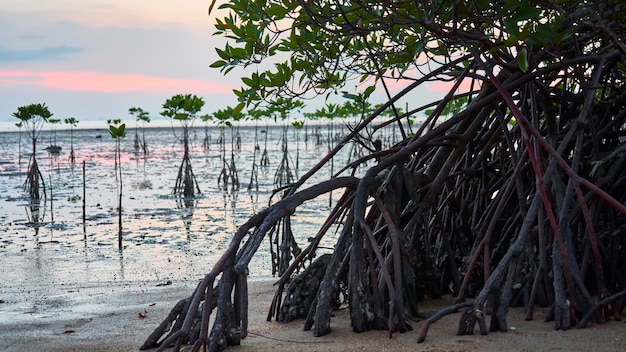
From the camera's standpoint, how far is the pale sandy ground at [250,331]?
2.68 metres

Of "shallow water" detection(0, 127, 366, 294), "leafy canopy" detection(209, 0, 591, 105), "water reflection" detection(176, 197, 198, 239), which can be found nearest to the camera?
"leafy canopy" detection(209, 0, 591, 105)

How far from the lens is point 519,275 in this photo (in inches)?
124

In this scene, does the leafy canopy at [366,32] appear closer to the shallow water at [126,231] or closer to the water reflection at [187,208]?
the shallow water at [126,231]

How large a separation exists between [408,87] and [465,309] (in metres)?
1.22

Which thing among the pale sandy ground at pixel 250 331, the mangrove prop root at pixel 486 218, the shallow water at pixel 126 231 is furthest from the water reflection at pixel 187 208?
the mangrove prop root at pixel 486 218

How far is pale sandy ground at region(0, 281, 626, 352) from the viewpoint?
268 cm

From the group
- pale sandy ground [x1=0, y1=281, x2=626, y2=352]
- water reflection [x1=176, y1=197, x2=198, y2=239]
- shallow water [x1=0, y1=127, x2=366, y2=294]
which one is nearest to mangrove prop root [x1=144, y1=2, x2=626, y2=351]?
pale sandy ground [x1=0, y1=281, x2=626, y2=352]

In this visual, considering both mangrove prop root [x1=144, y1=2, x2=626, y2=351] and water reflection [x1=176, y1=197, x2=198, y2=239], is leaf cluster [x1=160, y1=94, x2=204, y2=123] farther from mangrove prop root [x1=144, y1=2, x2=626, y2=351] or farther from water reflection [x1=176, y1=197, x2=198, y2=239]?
mangrove prop root [x1=144, y1=2, x2=626, y2=351]

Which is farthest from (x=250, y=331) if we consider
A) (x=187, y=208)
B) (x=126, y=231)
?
(x=187, y=208)

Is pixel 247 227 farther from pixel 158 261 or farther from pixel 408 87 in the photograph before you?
pixel 158 261

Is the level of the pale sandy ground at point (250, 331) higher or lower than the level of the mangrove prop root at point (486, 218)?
lower

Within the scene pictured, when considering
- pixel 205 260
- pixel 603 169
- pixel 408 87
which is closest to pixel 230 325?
pixel 408 87

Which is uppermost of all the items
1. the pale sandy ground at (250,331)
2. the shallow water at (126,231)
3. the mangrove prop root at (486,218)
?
the mangrove prop root at (486,218)

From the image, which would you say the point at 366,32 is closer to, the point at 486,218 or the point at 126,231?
the point at 486,218
